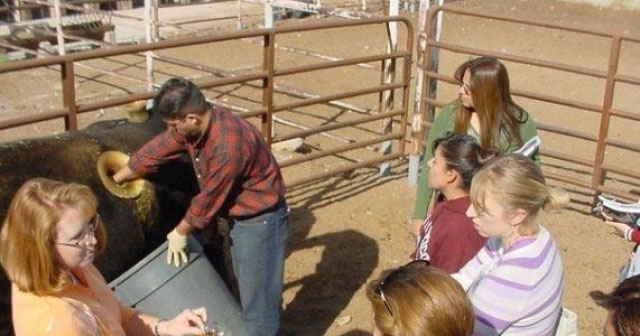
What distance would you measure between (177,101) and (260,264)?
0.94 m

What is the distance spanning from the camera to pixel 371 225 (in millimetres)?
6457

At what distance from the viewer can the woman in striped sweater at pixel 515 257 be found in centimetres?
276

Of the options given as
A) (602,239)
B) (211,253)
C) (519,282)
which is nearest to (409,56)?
(602,239)

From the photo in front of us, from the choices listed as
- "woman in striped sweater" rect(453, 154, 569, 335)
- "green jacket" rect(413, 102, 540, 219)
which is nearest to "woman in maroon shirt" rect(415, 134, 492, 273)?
"woman in striped sweater" rect(453, 154, 569, 335)

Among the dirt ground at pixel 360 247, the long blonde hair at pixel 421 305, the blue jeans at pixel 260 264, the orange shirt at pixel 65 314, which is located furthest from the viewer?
the dirt ground at pixel 360 247

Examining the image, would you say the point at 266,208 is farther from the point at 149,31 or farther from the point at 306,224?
the point at 149,31

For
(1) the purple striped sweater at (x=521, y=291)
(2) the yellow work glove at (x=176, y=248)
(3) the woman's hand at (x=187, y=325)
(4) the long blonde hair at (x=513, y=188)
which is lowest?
(2) the yellow work glove at (x=176, y=248)

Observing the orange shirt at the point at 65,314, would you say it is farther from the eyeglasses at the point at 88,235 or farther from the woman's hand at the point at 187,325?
the woman's hand at the point at 187,325

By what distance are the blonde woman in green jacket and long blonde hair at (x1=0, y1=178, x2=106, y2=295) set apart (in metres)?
2.04

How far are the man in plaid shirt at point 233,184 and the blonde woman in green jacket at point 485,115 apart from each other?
72 centimetres

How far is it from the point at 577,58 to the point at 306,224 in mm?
8808

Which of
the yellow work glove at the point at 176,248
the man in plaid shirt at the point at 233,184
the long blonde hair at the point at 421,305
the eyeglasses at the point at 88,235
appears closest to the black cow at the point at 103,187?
the man in plaid shirt at the point at 233,184

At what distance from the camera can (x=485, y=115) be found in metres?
4.12

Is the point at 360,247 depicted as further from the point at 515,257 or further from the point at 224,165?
the point at 515,257
